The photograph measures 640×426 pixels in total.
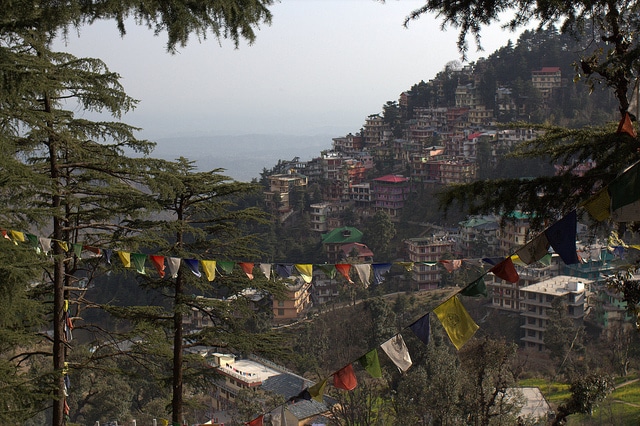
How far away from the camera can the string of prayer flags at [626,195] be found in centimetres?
322

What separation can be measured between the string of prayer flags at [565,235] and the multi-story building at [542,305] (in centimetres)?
2256

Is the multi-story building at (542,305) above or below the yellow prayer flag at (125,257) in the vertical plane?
below

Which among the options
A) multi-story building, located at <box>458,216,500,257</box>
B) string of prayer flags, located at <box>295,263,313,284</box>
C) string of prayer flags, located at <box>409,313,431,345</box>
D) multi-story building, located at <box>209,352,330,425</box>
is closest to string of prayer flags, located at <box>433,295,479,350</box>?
string of prayer flags, located at <box>409,313,431,345</box>

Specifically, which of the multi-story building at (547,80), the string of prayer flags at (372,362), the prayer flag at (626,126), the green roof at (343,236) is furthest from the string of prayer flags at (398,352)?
the multi-story building at (547,80)

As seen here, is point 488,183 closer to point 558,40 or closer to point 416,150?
point 416,150

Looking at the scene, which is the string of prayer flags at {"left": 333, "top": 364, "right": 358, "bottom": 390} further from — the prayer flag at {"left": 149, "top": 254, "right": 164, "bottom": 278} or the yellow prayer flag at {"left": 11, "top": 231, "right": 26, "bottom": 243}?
the yellow prayer flag at {"left": 11, "top": 231, "right": 26, "bottom": 243}

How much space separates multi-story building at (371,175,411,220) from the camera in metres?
43.0

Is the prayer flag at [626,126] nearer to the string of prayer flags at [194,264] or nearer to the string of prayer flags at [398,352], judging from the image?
the string of prayer flags at [398,352]

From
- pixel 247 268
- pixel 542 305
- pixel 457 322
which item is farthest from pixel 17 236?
pixel 542 305

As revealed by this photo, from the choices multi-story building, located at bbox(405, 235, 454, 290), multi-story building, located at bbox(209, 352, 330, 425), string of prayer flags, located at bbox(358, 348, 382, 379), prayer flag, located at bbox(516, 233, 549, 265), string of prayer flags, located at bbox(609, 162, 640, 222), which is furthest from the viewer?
multi-story building, located at bbox(405, 235, 454, 290)

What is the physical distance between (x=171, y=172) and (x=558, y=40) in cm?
5221

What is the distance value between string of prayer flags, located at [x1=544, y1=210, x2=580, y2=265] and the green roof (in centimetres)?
3484

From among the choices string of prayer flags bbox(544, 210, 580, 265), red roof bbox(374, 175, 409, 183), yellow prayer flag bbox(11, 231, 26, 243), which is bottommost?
red roof bbox(374, 175, 409, 183)

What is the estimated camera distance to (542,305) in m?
25.6
